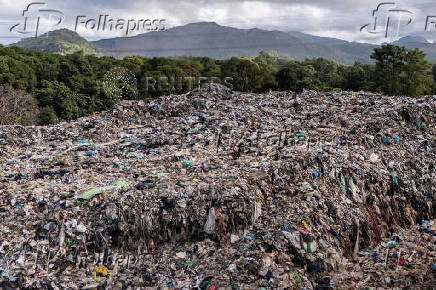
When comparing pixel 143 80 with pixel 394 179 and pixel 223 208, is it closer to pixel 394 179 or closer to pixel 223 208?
pixel 394 179

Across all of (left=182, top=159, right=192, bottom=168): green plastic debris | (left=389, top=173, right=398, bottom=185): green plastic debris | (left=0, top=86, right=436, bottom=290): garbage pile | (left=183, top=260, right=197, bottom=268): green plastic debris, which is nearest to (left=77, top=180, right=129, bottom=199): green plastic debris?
(left=0, top=86, right=436, bottom=290): garbage pile

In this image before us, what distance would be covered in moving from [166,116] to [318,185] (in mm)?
5300

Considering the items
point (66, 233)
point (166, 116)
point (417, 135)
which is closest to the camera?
point (66, 233)

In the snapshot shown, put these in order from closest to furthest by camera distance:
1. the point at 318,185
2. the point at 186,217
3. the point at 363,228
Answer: the point at 186,217 → the point at 363,228 → the point at 318,185

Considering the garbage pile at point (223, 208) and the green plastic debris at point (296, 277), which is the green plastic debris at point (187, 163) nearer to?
the garbage pile at point (223, 208)

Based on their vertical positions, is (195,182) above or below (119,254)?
above

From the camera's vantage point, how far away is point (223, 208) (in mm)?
5016

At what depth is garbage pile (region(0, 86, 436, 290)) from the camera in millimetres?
4371

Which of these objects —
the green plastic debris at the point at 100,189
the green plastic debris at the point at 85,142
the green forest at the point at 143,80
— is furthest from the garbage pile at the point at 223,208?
the green forest at the point at 143,80

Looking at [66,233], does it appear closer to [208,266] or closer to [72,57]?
[208,266]

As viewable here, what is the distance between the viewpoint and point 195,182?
217 inches

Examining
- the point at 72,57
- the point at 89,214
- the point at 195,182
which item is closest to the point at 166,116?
the point at 195,182

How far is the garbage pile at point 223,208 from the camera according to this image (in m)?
4.37

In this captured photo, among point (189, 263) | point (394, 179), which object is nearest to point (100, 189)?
point (189, 263)
